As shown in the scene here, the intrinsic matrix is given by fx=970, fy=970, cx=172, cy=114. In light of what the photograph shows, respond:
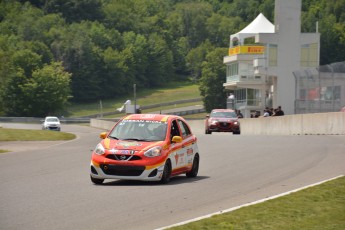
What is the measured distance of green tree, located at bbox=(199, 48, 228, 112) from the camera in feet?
463

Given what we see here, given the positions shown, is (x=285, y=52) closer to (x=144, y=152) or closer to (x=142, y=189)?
(x=144, y=152)

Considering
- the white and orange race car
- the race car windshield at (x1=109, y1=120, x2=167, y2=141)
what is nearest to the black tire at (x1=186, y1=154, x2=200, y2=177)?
the white and orange race car

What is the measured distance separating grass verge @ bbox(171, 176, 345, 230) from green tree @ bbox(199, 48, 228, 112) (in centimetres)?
12588

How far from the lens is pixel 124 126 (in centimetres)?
1919

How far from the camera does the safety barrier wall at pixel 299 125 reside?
1647 inches

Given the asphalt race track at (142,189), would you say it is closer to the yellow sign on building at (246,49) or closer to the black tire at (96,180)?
the black tire at (96,180)

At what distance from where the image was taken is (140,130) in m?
19.0

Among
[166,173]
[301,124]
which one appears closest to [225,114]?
[301,124]

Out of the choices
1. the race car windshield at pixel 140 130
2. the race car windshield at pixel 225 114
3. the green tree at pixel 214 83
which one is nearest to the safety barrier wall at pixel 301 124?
the race car windshield at pixel 225 114

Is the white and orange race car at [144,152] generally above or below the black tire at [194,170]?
above

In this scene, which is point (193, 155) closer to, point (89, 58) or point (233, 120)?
point (233, 120)

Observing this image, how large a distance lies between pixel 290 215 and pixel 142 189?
5073 mm

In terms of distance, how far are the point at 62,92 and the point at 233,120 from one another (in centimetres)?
9746

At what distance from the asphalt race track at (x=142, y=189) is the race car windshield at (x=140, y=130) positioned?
0.90 meters
